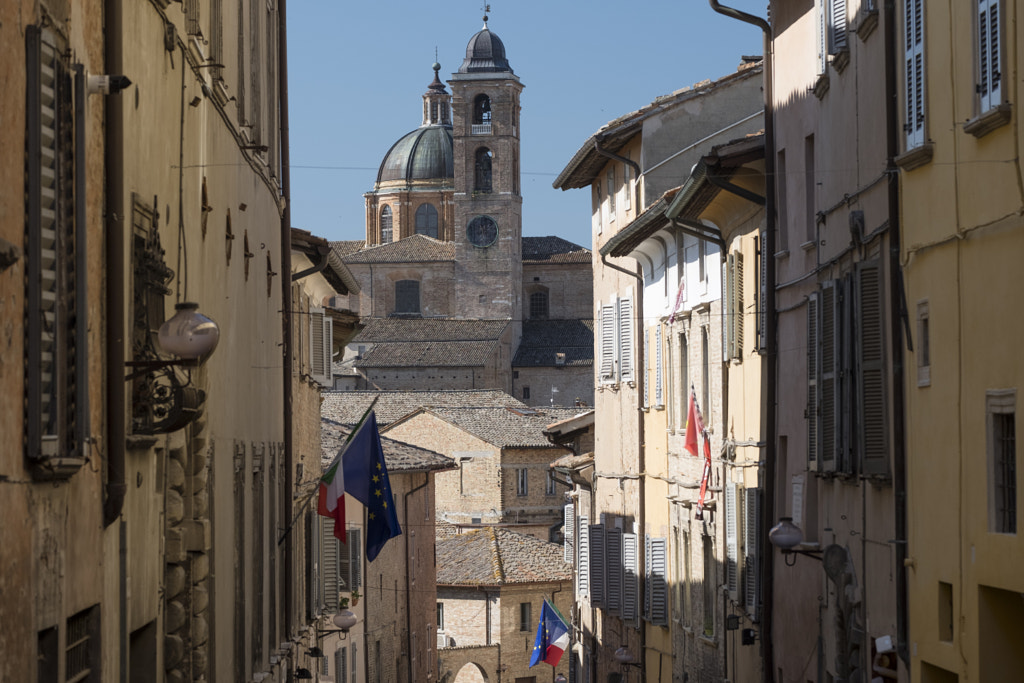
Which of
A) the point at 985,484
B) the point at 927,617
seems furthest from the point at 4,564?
the point at 927,617

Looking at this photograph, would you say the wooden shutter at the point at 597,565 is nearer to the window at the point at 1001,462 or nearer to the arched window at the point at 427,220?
the window at the point at 1001,462

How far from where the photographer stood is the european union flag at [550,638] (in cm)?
3969

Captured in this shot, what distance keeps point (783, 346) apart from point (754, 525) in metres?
2.29

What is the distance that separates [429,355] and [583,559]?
225 ft

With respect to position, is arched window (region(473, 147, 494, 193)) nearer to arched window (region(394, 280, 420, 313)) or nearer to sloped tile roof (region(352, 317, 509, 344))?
arched window (region(394, 280, 420, 313))

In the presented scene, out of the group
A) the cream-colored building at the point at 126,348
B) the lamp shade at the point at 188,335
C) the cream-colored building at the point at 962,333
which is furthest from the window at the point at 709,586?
the lamp shade at the point at 188,335

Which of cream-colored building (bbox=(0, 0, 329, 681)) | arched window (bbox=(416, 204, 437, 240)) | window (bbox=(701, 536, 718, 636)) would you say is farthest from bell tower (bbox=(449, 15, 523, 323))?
cream-colored building (bbox=(0, 0, 329, 681))

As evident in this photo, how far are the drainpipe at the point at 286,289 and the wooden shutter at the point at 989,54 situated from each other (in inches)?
453

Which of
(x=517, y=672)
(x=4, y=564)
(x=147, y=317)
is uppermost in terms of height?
(x=147, y=317)

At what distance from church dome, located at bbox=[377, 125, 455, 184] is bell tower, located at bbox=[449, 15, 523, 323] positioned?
504 inches

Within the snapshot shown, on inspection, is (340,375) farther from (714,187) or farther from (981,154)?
(981,154)

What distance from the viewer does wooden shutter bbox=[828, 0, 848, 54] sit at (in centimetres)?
1431

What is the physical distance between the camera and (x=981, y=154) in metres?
10.2

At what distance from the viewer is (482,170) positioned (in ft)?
364
